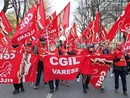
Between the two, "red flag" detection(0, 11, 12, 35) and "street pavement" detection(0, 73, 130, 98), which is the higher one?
"red flag" detection(0, 11, 12, 35)

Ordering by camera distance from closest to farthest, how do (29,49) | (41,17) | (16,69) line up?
(16,69)
(41,17)
(29,49)

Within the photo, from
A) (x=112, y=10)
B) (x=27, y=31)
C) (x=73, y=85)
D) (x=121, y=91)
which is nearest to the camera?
(x=27, y=31)

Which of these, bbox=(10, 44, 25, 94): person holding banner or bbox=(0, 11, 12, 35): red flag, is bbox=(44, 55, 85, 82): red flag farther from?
bbox=(0, 11, 12, 35): red flag

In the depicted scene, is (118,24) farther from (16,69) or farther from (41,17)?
(16,69)

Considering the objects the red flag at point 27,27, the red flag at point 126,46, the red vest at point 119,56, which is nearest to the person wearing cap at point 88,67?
the red vest at point 119,56

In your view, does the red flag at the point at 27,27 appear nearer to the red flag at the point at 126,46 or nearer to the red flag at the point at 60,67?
the red flag at the point at 60,67

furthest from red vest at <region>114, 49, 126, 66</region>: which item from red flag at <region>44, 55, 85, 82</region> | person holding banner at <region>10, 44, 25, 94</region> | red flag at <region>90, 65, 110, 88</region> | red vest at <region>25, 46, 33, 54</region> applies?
red vest at <region>25, 46, 33, 54</region>

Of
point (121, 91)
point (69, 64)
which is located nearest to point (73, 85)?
point (121, 91)

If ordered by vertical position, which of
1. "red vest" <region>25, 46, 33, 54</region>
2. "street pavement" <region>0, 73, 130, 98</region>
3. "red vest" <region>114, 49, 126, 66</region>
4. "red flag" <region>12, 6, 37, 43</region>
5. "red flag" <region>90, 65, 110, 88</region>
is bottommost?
"street pavement" <region>0, 73, 130, 98</region>

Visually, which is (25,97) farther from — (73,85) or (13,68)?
(73,85)

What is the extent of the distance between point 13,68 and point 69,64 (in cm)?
156

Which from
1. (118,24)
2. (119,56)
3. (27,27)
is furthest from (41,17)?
(119,56)

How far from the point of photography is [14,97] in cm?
888

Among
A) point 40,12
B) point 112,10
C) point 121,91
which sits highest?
point 112,10
